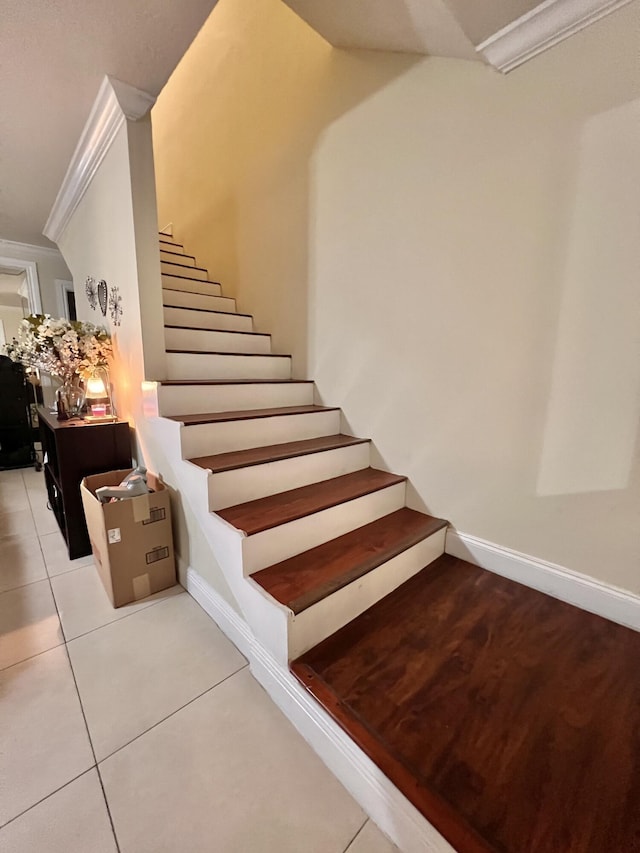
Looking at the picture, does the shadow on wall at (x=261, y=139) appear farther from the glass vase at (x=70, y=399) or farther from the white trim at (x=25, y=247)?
the white trim at (x=25, y=247)

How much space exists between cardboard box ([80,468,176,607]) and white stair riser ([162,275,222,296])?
6.36 ft

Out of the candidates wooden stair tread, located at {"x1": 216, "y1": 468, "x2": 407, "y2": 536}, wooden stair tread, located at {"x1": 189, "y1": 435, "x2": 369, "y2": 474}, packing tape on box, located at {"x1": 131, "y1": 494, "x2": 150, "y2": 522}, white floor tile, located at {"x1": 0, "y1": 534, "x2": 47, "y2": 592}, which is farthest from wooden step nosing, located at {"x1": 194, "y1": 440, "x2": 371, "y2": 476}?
white floor tile, located at {"x1": 0, "y1": 534, "x2": 47, "y2": 592}

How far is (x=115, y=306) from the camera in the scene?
214 cm

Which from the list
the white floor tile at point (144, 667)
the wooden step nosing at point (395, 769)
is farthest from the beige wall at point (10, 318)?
the wooden step nosing at point (395, 769)

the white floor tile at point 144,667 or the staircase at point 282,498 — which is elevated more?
the staircase at point 282,498

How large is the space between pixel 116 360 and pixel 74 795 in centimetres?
206

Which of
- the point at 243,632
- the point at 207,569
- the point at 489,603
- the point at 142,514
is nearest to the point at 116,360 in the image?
the point at 142,514

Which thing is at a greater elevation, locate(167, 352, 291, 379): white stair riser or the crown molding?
the crown molding

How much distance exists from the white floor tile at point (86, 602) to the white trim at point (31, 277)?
351 cm

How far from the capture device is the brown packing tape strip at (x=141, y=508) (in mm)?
1605

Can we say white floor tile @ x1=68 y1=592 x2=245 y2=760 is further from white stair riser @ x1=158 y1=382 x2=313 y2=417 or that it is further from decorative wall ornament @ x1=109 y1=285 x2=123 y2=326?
decorative wall ornament @ x1=109 y1=285 x2=123 y2=326

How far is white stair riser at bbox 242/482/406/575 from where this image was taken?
1297 mm

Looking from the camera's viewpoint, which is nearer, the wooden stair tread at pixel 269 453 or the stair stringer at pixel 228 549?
the stair stringer at pixel 228 549

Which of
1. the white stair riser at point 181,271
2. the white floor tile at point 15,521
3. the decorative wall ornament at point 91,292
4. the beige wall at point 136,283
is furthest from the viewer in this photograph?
the white stair riser at point 181,271
